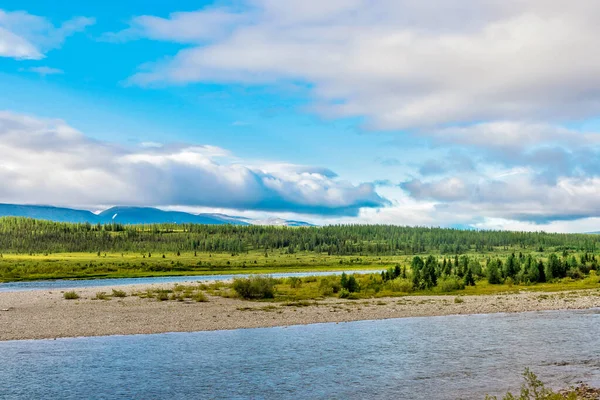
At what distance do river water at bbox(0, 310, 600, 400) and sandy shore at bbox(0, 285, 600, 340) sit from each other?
3519 millimetres

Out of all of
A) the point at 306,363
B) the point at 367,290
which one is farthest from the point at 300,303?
the point at 306,363

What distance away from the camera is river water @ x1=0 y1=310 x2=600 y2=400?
25016 mm

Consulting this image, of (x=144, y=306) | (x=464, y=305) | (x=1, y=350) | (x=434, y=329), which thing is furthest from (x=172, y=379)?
(x=464, y=305)

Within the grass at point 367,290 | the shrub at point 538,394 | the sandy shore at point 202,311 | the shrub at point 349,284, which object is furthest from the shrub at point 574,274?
the shrub at point 538,394

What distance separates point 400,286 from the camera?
253 ft

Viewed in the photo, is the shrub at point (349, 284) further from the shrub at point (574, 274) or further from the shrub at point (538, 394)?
the shrub at point (574, 274)

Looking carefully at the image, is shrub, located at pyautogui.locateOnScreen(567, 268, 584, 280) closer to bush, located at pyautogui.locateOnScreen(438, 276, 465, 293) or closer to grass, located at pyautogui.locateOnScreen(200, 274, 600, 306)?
grass, located at pyautogui.locateOnScreen(200, 274, 600, 306)

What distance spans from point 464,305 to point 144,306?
35.5 meters

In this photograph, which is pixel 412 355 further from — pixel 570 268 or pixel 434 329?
pixel 570 268

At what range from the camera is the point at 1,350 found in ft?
112

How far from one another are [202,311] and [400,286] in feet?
112

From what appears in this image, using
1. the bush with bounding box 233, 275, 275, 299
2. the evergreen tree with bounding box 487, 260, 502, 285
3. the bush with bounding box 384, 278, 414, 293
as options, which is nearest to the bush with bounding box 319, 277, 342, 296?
the bush with bounding box 233, 275, 275, 299

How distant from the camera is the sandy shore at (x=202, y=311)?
43281 mm

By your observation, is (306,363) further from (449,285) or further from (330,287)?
(449,285)
